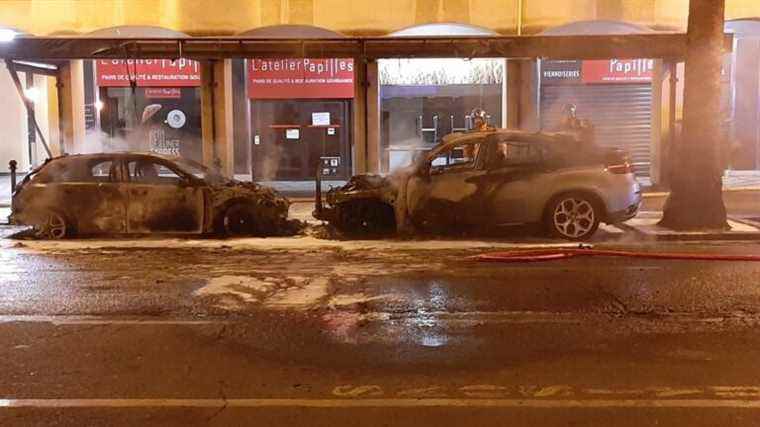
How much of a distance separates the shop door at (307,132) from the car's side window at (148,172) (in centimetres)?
922

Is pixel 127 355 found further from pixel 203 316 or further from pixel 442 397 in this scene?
pixel 442 397

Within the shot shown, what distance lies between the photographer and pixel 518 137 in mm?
12250

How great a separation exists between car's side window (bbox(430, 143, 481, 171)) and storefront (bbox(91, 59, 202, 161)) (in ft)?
34.8

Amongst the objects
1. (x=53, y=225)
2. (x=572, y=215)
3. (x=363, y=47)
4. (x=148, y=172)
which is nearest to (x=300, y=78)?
(x=363, y=47)

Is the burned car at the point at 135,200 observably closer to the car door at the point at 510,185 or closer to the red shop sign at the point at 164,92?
the car door at the point at 510,185

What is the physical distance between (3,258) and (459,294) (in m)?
6.43

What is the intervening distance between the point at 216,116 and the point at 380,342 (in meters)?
14.7

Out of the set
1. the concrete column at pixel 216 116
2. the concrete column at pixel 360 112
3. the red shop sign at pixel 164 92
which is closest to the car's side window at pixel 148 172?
the concrete column at pixel 216 116

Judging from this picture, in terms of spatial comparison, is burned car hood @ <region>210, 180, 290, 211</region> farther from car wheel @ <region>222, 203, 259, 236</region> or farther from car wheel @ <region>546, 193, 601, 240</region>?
car wheel @ <region>546, 193, 601, 240</region>

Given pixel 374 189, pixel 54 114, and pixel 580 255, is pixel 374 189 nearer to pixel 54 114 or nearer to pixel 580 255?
pixel 580 255

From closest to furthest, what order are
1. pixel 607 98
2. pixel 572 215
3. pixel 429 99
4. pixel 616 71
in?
pixel 572 215 < pixel 429 99 < pixel 616 71 < pixel 607 98

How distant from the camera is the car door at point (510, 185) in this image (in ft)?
39.3

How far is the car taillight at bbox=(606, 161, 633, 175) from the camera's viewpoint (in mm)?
12055

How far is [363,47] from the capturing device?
17.6m
